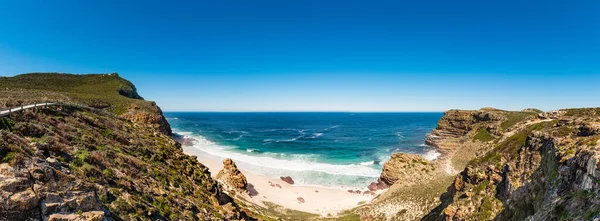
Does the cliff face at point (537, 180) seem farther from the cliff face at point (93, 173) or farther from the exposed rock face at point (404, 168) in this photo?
the cliff face at point (93, 173)

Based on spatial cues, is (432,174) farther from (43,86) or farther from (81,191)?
(43,86)

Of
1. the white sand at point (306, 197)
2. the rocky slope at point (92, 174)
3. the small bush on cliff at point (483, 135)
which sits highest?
the rocky slope at point (92, 174)

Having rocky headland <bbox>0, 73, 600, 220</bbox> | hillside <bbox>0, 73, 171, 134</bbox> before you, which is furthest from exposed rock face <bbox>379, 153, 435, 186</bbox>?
hillside <bbox>0, 73, 171, 134</bbox>

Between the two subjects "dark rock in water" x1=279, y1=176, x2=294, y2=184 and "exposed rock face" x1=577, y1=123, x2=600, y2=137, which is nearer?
"exposed rock face" x1=577, y1=123, x2=600, y2=137

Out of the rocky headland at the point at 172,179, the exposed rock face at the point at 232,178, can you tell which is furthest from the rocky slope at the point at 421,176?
the exposed rock face at the point at 232,178

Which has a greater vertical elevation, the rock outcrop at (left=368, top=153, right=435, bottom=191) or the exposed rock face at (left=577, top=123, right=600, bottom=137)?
the exposed rock face at (left=577, top=123, right=600, bottom=137)

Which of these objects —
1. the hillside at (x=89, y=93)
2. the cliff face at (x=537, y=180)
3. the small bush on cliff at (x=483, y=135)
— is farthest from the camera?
the small bush on cliff at (x=483, y=135)

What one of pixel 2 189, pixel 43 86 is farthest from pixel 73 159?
pixel 43 86

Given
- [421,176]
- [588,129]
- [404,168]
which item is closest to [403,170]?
[404,168]

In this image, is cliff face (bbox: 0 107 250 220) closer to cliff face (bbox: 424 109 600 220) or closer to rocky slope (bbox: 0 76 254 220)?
rocky slope (bbox: 0 76 254 220)
